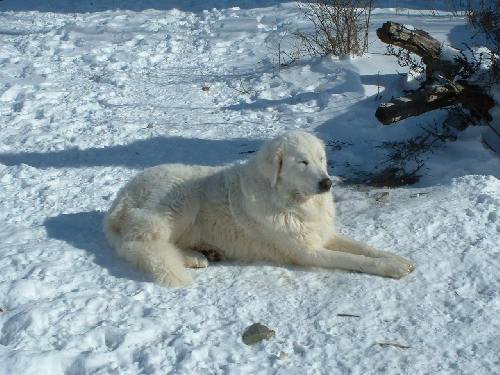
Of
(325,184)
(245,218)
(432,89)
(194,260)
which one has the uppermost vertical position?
(432,89)

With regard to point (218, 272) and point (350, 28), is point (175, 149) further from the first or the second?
point (350, 28)

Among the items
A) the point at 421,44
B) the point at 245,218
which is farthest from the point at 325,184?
the point at 421,44

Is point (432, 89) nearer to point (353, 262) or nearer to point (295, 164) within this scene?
point (295, 164)

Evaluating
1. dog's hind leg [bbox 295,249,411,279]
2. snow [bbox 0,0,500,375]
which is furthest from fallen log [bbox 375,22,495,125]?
dog's hind leg [bbox 295,249,411,279]

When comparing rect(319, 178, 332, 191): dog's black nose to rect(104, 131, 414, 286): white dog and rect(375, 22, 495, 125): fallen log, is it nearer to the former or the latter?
rect(104, 131, 414, 286): white dog

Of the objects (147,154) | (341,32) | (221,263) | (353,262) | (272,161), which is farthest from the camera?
(341,32)

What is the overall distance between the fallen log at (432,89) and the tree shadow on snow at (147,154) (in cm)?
211

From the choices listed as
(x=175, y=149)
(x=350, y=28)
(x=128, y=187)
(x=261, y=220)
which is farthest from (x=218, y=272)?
(x=350, y=28)

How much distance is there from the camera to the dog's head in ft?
14.7

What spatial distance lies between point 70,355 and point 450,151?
5314 mm

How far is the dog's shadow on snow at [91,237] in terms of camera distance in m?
4.55

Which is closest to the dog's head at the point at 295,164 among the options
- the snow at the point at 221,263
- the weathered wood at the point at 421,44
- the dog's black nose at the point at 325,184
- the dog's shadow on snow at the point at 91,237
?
the dog's black nose at the point at 325,184

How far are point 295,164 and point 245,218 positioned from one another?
71 centimetres

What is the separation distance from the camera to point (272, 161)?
4621 millimetres
